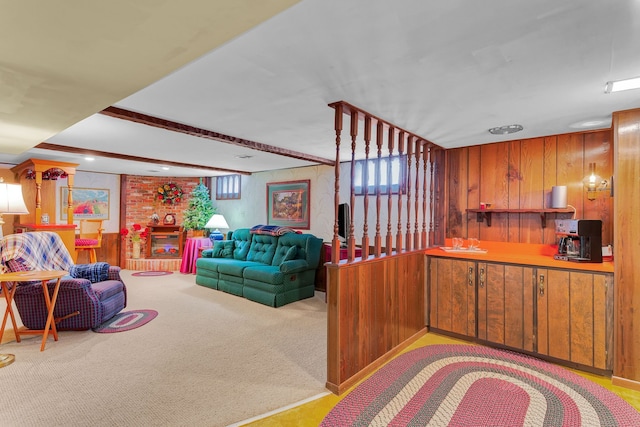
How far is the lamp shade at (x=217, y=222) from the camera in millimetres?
7375

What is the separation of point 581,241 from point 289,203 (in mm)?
4742

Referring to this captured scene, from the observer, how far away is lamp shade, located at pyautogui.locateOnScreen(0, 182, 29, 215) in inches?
121

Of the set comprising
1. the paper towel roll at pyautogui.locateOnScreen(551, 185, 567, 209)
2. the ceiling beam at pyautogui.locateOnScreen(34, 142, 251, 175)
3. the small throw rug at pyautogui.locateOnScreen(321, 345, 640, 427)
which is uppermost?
the ceiling beam at pyautogui.locateOnScreen(34, 142, 251, 175)

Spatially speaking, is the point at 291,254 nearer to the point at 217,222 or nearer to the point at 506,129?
the point at 217,222

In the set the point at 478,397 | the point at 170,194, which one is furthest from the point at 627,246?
the point at 170,194

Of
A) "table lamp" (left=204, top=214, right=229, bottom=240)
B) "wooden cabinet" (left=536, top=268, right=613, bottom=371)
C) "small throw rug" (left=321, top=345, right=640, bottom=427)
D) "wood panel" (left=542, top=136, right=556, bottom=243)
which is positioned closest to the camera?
"small throw rug" (left=321, top=345, right=640, bottom=427)

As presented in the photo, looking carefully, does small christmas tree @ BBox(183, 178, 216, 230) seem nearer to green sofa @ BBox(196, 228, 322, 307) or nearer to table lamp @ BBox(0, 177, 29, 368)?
green sofa @ BBox(196, 228, 322, 307)

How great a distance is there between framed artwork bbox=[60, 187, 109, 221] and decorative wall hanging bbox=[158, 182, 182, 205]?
1.16 metres

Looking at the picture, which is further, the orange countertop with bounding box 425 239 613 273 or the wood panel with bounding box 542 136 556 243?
the wood panel with bounding box 542 136 556 243

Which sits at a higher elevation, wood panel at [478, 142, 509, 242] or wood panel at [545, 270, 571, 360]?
wood panel at [478, 142, 509, 242]

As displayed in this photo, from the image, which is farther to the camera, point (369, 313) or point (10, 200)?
point (10, 200)

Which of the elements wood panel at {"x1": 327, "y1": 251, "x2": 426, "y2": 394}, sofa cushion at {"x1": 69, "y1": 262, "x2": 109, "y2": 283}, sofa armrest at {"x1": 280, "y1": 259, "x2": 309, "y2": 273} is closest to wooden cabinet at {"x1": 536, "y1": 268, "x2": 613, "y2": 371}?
wood panel at {"x1": 327, "y1": 251, "x2": 426, "y2": 394}

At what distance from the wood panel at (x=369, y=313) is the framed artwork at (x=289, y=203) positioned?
311cm

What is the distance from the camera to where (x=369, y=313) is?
2.72 metres
